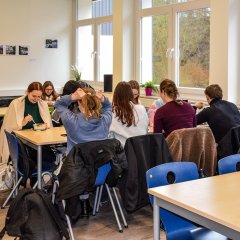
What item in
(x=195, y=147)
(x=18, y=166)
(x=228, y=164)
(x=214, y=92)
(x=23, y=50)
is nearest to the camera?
(x=228, y=164)

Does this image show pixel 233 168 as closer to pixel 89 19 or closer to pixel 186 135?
pixel 186 135

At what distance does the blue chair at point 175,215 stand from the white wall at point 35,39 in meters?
5.76

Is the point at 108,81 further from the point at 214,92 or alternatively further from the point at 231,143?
the point at 231,143

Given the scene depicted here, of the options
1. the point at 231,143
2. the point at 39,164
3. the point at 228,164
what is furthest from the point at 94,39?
the point at 228,164

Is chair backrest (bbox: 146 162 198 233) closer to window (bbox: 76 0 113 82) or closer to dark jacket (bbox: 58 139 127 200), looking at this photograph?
dark jacket (bbox: 58 139 127 200)

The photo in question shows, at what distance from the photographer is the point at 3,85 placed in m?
7.65

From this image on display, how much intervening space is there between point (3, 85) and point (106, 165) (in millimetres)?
4839

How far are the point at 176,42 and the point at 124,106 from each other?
8.99 feet

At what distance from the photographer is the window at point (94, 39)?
7.77 metres

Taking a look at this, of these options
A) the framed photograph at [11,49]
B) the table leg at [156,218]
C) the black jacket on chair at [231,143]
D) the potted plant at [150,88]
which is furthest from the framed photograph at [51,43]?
the table leg at [156,218]

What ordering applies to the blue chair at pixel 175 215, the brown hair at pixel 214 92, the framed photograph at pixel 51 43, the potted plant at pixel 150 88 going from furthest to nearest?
1. the framed photograph at pixel 51 43
2. the potted plant at pixel 150 88
3. the brown hair at pixel 214 92
4. the blue chair at pixel 175 215

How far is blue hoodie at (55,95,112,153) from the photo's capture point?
334 centimetres

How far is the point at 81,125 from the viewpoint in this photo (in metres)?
3.34

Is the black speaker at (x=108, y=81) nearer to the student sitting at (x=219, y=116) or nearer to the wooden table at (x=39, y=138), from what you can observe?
the wooden table at (x=39, y=138)
